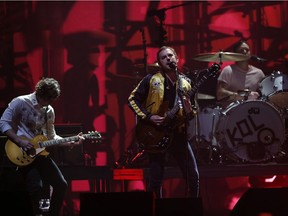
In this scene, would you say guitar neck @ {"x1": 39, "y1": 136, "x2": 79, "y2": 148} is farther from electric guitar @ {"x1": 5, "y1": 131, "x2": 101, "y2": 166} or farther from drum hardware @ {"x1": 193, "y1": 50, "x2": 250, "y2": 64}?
drum hardware @ {"x1": 193, "y1": 50, "x2": 250, "y2": 64}

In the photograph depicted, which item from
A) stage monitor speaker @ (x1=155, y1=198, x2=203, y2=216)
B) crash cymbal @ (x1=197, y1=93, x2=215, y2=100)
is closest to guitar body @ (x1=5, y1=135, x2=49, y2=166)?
stage monitor speaker @ (x1=155, y1=198, x2=203, y2=216)

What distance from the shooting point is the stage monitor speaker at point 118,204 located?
12.1ft

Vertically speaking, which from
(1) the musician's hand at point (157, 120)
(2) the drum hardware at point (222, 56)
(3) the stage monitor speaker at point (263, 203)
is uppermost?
(2) the drum hardware at point (222, 56)

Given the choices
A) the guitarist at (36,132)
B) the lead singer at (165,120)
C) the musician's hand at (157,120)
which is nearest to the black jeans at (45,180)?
the guitarist at (36,132)

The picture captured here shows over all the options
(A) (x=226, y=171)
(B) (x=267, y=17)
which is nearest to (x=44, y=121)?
(A) (x=226, y=171)

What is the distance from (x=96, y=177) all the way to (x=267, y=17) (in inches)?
185

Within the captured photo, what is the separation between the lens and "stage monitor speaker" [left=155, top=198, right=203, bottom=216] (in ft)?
12.2

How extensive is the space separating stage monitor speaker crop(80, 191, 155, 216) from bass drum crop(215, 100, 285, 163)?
4322 mm

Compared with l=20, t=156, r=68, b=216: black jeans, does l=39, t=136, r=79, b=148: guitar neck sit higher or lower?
higher

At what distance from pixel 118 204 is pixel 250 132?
4.61m

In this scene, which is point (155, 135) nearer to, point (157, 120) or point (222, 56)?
point (157, 120)

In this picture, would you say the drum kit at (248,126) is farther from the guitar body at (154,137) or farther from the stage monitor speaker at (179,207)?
the stage monitor speaker at (179,207)

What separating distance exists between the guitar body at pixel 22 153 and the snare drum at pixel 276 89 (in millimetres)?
3653

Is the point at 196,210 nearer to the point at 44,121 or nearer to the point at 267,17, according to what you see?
the point at 44,121
